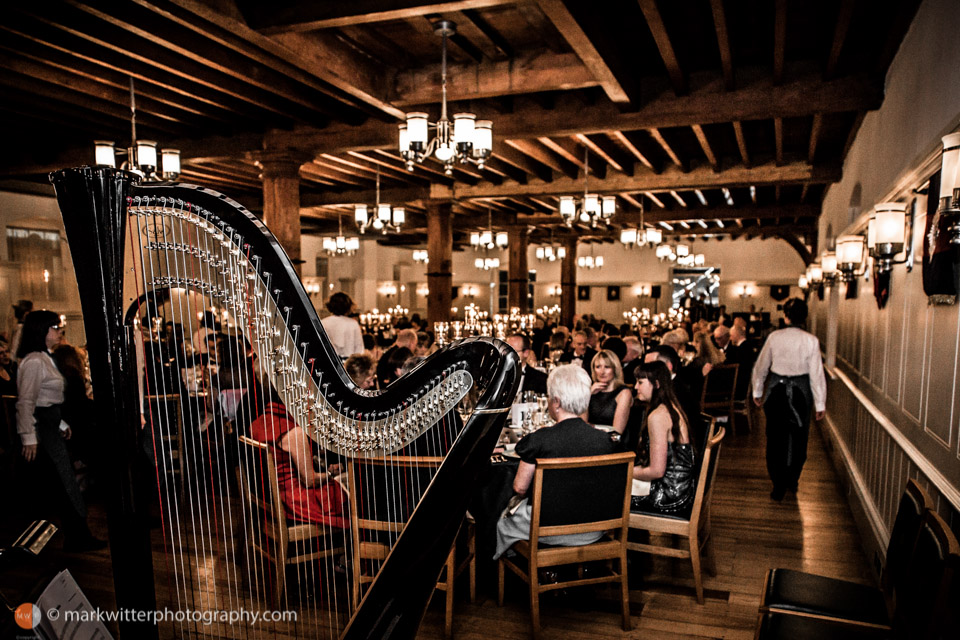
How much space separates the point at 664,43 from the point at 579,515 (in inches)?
111

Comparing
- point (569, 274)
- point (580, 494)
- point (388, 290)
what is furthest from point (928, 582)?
point (388, 290)

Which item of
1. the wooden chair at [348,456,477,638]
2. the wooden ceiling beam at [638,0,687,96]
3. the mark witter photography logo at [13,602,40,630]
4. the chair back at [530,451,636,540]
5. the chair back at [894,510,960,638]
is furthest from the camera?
the wooden ceiling beam at [638,0,687,96]

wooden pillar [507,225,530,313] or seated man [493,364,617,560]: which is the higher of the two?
wooden pillar [507,225,530,313]

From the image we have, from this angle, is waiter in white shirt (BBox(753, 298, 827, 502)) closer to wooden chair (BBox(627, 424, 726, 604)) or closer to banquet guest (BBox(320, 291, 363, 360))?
wooden chair (BBox(627, 424, 726, 604))

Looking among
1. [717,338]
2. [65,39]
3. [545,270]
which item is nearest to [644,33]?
[65,39]

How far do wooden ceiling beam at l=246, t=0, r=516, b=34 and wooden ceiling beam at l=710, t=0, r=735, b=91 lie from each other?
1098 millimetres

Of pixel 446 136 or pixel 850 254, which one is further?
pixel 850 254

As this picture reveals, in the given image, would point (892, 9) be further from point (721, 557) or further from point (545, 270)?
point (545, 270)

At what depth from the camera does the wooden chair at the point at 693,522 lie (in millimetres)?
3314

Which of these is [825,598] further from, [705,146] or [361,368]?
[705,146]

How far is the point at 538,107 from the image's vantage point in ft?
18.6

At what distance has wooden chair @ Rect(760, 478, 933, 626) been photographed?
2.25 m

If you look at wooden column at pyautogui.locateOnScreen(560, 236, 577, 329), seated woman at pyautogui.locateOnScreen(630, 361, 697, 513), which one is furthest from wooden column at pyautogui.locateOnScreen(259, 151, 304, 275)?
wooden column at pyautogui.locateOnScreen(560, 236, 577, 329)

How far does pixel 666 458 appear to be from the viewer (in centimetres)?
346
